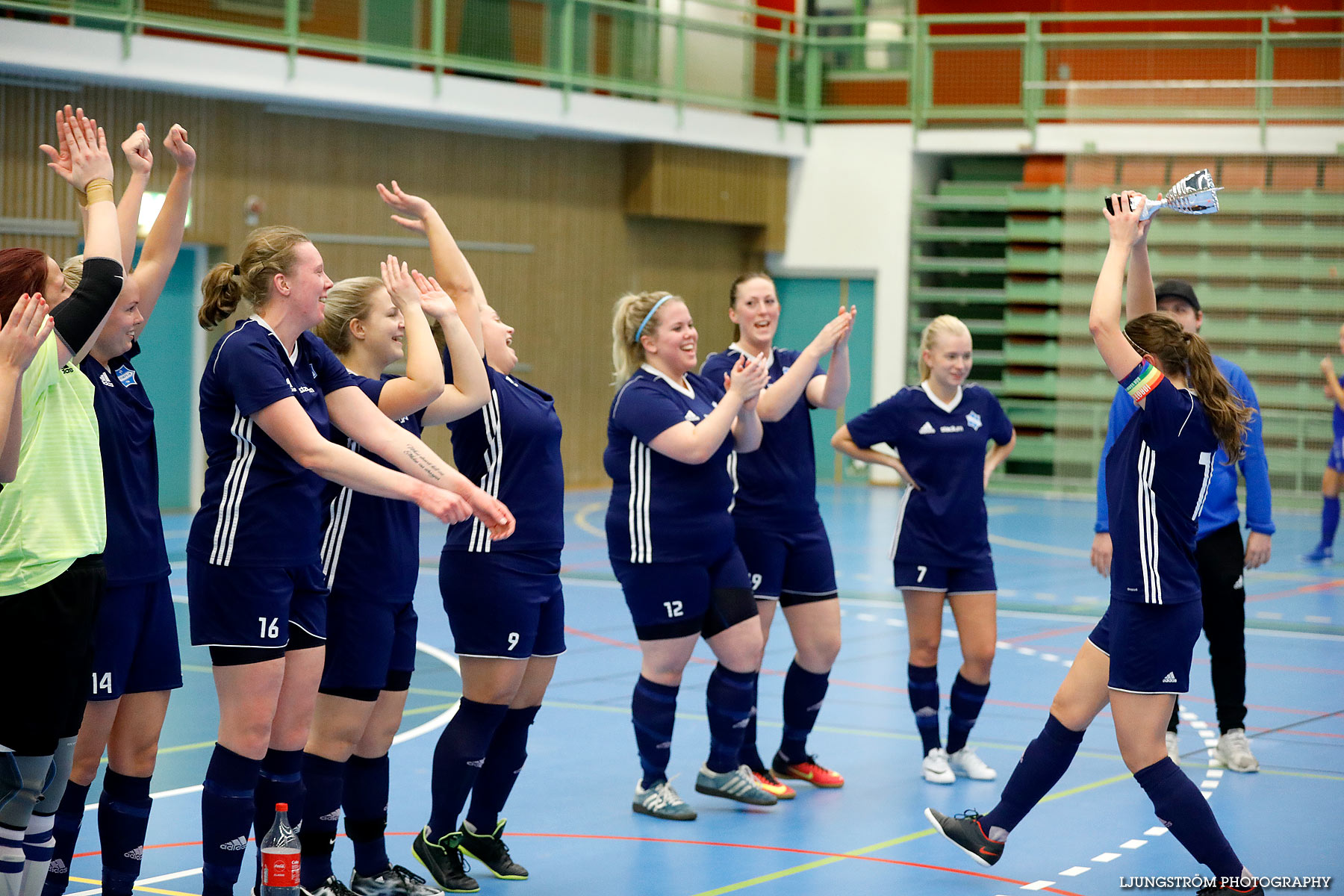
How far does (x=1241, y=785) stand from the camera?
20.3 feet

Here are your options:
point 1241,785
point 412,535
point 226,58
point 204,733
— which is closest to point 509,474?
point 412,535

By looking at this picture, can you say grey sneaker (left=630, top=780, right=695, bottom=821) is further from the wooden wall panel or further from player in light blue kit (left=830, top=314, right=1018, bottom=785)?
the wooden wall panel

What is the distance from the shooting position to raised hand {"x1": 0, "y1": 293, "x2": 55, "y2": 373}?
3506 millimetres

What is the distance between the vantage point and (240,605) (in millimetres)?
4039

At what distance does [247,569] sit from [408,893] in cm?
124

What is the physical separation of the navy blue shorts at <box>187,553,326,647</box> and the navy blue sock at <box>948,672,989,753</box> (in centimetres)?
323

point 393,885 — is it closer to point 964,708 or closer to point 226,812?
point 226,812

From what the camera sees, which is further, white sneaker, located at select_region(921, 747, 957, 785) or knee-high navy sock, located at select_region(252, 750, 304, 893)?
white sneaker, located at select_region(921, 747, 957, 785)

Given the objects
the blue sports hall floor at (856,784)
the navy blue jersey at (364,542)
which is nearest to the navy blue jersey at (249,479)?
the navy blue jersey at (364,542)

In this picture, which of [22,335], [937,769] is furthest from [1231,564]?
[22,335]

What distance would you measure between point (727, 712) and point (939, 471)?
4.85ft

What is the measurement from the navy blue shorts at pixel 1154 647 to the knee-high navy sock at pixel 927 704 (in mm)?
1817

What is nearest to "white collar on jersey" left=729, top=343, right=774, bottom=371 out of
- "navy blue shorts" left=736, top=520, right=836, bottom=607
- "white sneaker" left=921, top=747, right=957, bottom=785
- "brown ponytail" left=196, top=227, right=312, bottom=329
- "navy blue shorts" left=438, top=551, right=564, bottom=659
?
"navy blue shorts" left=736, top=520, right=836, bottom=607

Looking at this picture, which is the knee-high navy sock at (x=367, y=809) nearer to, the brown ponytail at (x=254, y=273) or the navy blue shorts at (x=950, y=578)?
the brown ponytail at (x=254, y=273)
